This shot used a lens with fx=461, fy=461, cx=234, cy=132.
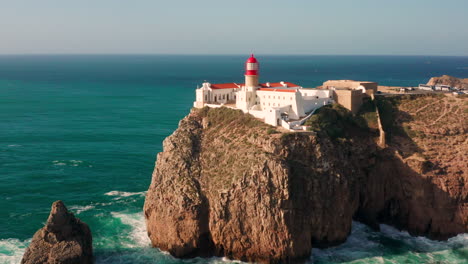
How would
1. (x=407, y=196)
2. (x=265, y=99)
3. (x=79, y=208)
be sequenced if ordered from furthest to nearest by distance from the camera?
(x=265, y=99)
(x=79, y=208)
(x=407, y=196)

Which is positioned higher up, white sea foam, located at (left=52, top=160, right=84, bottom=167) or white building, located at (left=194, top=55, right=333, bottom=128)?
white building, located at (left=194, top=55, right=333, bottom=128)

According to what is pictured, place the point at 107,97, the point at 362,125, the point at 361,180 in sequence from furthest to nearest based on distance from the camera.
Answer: the point at 107,97
the point at 362,125
the point at 361,180

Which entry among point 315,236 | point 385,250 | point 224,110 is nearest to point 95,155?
point 224,110

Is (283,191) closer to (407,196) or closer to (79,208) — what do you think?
(407,196)

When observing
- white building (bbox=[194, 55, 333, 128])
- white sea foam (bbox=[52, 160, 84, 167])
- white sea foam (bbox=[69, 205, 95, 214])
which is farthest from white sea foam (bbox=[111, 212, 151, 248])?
white sea foam (bbox=[52, 160, 84, 167])

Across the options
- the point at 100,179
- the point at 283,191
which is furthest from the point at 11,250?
the point at 283,191

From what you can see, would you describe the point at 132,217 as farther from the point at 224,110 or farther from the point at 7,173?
the point at 7,173

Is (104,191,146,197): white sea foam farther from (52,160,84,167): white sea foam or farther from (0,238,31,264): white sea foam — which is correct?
(0,238,31,264): white sea foam
